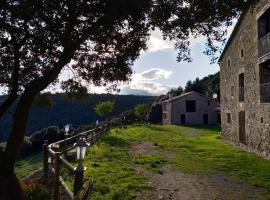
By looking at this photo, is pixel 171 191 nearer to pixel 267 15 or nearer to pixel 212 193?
pixel 212 193

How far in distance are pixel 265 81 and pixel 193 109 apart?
45.2m

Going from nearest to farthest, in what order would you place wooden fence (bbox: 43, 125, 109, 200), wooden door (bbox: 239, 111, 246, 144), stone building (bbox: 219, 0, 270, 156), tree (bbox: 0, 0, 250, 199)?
wooden fence (bbox: 43, 125, 109, 200)
tree (bbox: 0, 0, 250, 199)
stone building (bbox: 219, 0, 270, 156)
wooden door (bbox: 239, 111, 246, 144)

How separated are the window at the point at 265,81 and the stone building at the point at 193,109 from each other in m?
44.2

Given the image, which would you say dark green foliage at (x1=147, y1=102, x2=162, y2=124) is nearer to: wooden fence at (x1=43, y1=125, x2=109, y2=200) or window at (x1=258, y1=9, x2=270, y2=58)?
wooden fence at (x1=43, y1=125, x2=109, y2=200)

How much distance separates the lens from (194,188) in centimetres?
1234

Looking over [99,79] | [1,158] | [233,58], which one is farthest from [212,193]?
[233,58]

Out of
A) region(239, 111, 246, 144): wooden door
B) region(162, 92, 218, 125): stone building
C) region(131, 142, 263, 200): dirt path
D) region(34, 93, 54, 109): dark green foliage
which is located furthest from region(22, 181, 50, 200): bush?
region(162, 92, 218, 125): stone building

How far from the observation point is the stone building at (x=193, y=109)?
6556cm

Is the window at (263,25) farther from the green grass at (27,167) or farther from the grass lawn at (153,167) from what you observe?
the green grass at (27,167)

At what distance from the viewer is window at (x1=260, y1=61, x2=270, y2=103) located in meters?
19.9

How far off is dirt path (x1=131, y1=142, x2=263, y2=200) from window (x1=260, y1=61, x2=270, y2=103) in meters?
6.80

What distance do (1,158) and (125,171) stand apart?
18.3 ft

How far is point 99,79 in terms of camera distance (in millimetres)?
13234

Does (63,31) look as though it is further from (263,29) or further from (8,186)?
(263,29)
